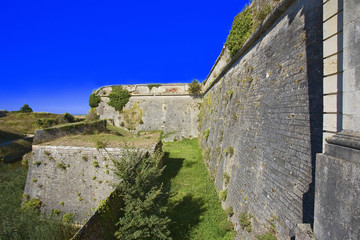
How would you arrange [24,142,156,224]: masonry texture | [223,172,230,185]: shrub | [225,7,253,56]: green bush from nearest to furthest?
[223,172,230,185]: shrub, [225,7,253,56]: green bush, [24,142,156,224]: masonry texture

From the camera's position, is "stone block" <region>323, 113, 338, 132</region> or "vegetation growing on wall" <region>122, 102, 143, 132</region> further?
"vegetation growing on wall" <region>122, 102, 143, 132</region>

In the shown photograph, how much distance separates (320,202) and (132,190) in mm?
4534

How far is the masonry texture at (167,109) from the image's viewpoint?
806 inches

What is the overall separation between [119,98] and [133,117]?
10.5ft

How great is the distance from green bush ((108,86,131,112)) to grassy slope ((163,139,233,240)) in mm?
12930

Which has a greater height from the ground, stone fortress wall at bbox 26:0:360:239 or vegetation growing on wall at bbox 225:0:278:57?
vegetation growing on wall at bbox 225:0:278:57

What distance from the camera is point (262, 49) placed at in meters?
5.57

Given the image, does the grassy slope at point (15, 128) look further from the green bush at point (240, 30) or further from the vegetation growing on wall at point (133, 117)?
the green bush at point (240, 30)

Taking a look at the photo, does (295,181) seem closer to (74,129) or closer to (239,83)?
(239,83)

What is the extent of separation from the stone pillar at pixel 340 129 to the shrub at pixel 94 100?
77.5ft

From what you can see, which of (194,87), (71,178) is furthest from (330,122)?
(194,87)

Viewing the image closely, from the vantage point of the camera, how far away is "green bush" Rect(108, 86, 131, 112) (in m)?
21.4

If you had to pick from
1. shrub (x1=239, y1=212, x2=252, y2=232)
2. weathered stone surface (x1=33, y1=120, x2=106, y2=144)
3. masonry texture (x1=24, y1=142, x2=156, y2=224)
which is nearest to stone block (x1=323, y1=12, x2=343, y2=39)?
shrub (x1=239, y1=212, x2=252, y2=232)

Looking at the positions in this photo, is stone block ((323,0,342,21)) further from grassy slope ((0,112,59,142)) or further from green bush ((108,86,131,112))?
grassy slope ((0,112,59,142))
